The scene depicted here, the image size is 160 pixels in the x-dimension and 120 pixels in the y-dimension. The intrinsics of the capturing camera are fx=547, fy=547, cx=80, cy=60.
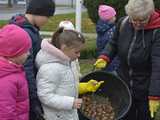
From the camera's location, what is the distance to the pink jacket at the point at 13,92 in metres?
3.62

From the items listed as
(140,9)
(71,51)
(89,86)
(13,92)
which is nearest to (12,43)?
(13,92)

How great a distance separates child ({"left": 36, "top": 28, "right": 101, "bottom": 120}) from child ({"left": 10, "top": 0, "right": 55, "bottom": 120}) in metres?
0.05

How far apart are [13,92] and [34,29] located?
2.35ft

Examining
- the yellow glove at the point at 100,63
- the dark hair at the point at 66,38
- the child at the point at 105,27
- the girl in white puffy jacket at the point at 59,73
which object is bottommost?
the child at the point at 105,27

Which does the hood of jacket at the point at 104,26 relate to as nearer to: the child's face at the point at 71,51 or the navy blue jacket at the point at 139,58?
the navy blue jacket at the point at 139,58

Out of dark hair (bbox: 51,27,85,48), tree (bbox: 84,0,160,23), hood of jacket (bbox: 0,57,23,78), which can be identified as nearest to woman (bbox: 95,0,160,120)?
dark hair (bbox: 51,27,85,48)

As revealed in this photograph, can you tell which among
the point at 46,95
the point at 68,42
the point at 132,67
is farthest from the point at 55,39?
the point at 132,67

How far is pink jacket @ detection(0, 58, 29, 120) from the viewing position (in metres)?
3.62

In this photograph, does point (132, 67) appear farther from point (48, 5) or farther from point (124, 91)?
point (48, 5)

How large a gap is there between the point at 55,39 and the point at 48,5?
1.00 feet

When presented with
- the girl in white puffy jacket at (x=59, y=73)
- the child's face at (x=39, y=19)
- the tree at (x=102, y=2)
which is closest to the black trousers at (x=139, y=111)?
the girl in white puffy jacket at (x=59, y=73)

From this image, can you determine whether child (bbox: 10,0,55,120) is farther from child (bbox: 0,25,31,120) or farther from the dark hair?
child (bbox: 0,25,31,120)

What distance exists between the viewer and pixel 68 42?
417 centimetres

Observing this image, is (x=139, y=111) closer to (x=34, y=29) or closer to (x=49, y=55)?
(x=49, y=55)
